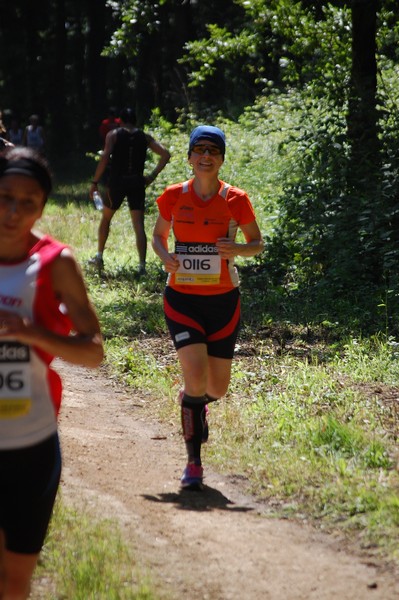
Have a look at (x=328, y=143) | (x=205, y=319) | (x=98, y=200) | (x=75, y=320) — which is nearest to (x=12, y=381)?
(x=75, y=320)

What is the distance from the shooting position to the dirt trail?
197 inches

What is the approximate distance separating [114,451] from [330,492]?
→ 1.86 m

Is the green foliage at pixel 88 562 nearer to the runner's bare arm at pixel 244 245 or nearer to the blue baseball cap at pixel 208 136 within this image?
the runner's bare arm at pixel 244 245

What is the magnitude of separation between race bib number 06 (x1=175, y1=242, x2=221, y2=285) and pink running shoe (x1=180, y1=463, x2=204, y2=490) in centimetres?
111

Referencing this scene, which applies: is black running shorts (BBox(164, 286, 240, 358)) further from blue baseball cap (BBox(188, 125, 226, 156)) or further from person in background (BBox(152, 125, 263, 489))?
blue baseball cap (BBox(188, 125, 226, 156))

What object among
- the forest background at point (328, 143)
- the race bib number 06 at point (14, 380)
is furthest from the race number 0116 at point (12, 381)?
the forest background at point (328, 143)

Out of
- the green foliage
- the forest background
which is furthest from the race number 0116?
the forest background

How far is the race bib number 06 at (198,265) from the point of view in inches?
261

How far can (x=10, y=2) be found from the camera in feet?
149

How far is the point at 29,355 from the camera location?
353 cm

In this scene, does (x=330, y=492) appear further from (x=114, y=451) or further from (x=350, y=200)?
(x=350, y=200)

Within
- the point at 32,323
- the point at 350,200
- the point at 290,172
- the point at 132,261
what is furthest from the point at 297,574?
the point at 290,172

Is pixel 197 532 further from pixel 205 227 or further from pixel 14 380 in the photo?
pixel 14 380

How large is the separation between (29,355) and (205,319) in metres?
3.29
